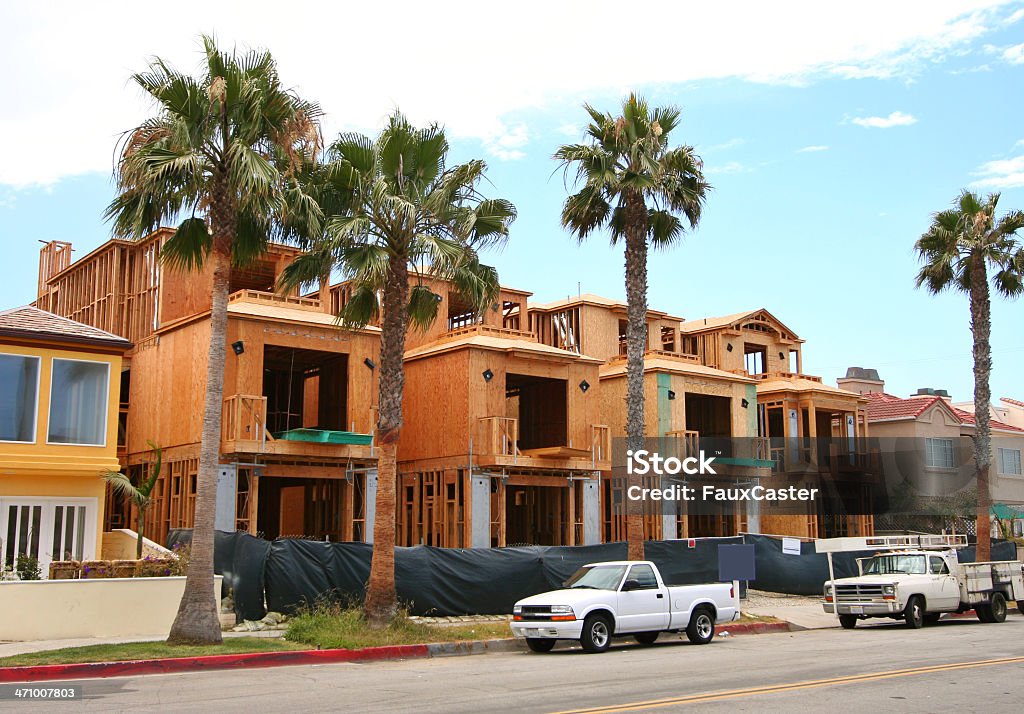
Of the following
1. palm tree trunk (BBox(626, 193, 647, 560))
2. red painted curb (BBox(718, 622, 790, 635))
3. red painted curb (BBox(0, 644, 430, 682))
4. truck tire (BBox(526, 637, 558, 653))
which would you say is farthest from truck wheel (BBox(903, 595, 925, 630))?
red painted curb (BBox(0, 644, 430, 682))

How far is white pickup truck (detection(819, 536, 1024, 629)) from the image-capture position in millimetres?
22891

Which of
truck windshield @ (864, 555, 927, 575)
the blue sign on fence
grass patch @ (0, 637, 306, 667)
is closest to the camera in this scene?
grass patch @ (0, 637, 306, 667)

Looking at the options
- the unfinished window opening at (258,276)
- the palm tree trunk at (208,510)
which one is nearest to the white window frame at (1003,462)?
the unfinished window opening at (258,276)

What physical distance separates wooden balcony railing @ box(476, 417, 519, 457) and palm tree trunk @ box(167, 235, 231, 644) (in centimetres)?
1470

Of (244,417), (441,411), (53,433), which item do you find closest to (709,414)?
(441,411)

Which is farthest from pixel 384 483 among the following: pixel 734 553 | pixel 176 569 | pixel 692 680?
pixel 734 553

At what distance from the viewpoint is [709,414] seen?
45.1 meters

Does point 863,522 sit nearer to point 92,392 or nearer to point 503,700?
point 92,392

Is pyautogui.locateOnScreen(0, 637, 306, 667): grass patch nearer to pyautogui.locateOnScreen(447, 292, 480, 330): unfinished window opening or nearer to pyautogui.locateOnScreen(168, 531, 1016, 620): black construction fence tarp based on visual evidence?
pyautogui.locateOnScreen(168, 531, 1016, 620): black construction fence tarp

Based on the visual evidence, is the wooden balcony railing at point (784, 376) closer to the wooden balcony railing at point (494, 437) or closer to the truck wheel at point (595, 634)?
the wooden balcony railing at point (494, 437)

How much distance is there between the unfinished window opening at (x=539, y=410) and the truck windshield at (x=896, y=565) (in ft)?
53.3

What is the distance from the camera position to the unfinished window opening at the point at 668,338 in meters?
46.5

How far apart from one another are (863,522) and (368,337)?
2817 centimetres

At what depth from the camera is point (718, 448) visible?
4116 cm
